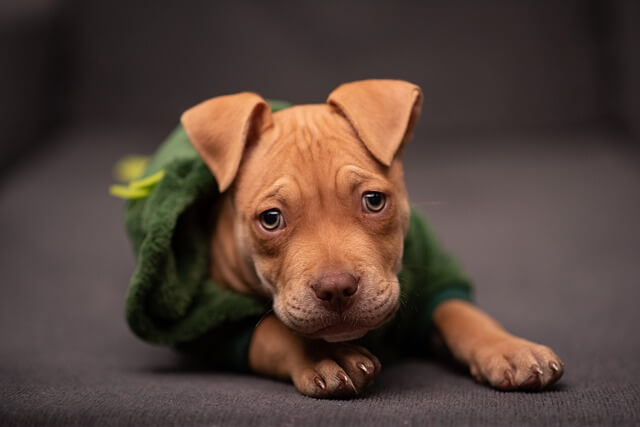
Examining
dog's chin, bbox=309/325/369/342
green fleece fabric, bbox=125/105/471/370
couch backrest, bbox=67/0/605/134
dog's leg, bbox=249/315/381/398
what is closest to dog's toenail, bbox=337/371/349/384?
dog's leg, bbox=249/315/381/398

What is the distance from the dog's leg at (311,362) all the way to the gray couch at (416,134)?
80 centimetres

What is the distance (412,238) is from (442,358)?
587 mm

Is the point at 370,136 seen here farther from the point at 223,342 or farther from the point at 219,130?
the point at 223,342

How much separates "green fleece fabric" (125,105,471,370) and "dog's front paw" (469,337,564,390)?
44 cm

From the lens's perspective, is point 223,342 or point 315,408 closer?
point 315,408

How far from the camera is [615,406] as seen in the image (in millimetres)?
2756

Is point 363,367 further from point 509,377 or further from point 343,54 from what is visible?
point 343,54

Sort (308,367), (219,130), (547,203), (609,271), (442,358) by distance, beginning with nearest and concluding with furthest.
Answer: (308,367) < (219,130) < (442,358) < (609,271) < (547,203)

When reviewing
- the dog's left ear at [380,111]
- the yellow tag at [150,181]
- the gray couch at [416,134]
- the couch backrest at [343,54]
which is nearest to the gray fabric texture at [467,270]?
the gray couch at [416,134]

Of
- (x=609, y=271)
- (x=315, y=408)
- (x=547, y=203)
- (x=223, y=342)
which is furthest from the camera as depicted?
(x=547, y=203)

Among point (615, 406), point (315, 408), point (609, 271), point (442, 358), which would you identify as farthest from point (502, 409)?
point (609, 271)

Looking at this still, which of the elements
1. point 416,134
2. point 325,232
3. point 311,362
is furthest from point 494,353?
point 416,134

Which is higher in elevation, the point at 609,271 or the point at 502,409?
the point at 502,409

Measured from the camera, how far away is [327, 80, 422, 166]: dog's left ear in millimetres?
3115
